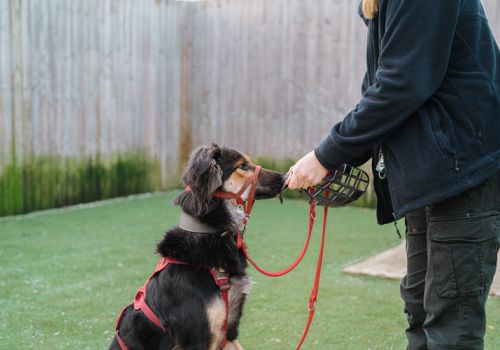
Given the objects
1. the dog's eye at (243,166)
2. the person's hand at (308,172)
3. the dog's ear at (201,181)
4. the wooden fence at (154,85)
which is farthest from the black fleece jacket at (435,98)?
the wooden fence at (154,85)

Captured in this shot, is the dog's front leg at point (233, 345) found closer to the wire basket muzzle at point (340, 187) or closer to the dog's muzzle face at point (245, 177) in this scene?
the dog's muzzle face at point (245, 177)

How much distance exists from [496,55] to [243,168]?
1.36 m

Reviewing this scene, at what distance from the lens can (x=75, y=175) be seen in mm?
7812

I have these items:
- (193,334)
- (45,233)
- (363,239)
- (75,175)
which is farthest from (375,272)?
(75,175)

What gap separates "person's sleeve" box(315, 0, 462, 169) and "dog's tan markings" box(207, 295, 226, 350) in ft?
3.45

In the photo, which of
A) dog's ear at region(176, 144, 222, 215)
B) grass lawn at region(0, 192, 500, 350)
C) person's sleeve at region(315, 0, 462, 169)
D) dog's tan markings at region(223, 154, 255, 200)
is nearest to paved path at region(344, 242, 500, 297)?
grass lawn at region(0, 192, 500, 350)

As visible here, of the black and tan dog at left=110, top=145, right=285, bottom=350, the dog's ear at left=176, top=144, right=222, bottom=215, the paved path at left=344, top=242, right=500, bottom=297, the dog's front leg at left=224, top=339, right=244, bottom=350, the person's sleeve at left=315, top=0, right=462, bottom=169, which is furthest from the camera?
the paved path at left=344, top=242, right=500, bottom=297

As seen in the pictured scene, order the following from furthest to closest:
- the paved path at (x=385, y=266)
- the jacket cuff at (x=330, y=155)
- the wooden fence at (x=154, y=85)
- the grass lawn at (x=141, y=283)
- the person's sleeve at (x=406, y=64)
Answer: the wooden fence at (x=154, y=85) → the paved path at (x=385, y=266) → the grass lawn at (x=141, y=283) → the jacket cuff at (x=330, y=155) → the person's sleeve at (x=406, y=64)

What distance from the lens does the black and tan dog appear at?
252 cm

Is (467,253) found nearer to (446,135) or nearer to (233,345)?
(446,135)

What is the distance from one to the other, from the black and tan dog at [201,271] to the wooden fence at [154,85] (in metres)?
4.99

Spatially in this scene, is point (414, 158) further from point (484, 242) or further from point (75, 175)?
point (75, 175)

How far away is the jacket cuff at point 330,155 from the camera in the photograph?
2049 mm

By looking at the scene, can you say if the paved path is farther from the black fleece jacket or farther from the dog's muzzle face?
the black fleece jacket
